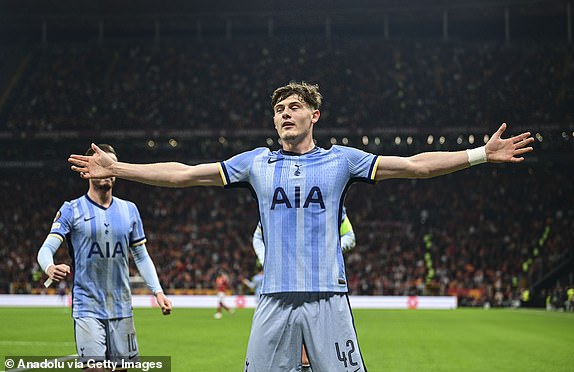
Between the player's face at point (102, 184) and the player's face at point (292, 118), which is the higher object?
the player's face at point (292, 118)

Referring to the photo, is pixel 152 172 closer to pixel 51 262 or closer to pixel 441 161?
pixel 441 161

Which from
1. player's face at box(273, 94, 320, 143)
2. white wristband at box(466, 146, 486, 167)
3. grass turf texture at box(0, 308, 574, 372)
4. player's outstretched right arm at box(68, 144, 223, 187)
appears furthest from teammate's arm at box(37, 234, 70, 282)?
grass turf texture at box(0, 308, 574, 372)

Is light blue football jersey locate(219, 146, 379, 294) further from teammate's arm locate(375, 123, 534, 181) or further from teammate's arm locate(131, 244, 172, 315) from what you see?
teammate's arm locate(131, 244, 172, 315)

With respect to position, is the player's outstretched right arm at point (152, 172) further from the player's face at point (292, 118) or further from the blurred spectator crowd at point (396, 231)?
the blurred spectator crowd at point (396, 231)

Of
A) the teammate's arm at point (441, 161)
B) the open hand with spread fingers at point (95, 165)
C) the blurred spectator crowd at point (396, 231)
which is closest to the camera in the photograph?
the teammate's arm at point (441, 161)

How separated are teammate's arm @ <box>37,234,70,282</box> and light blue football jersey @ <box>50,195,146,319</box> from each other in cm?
7

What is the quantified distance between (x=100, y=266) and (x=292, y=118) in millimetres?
2921

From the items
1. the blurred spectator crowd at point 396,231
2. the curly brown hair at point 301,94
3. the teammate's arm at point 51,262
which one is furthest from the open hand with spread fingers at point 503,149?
the blurred spectator crowd at point 396,231

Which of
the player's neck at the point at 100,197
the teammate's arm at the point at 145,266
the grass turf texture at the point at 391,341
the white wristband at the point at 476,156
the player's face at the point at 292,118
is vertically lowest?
the grass turf texture at the point at 391,341

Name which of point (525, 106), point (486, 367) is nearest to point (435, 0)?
point (525, 106)

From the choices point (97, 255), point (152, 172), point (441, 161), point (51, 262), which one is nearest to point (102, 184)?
point (97, 255)

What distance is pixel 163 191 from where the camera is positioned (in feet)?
156

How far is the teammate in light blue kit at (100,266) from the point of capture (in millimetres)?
6910

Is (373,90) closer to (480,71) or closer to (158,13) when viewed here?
(480,71)
